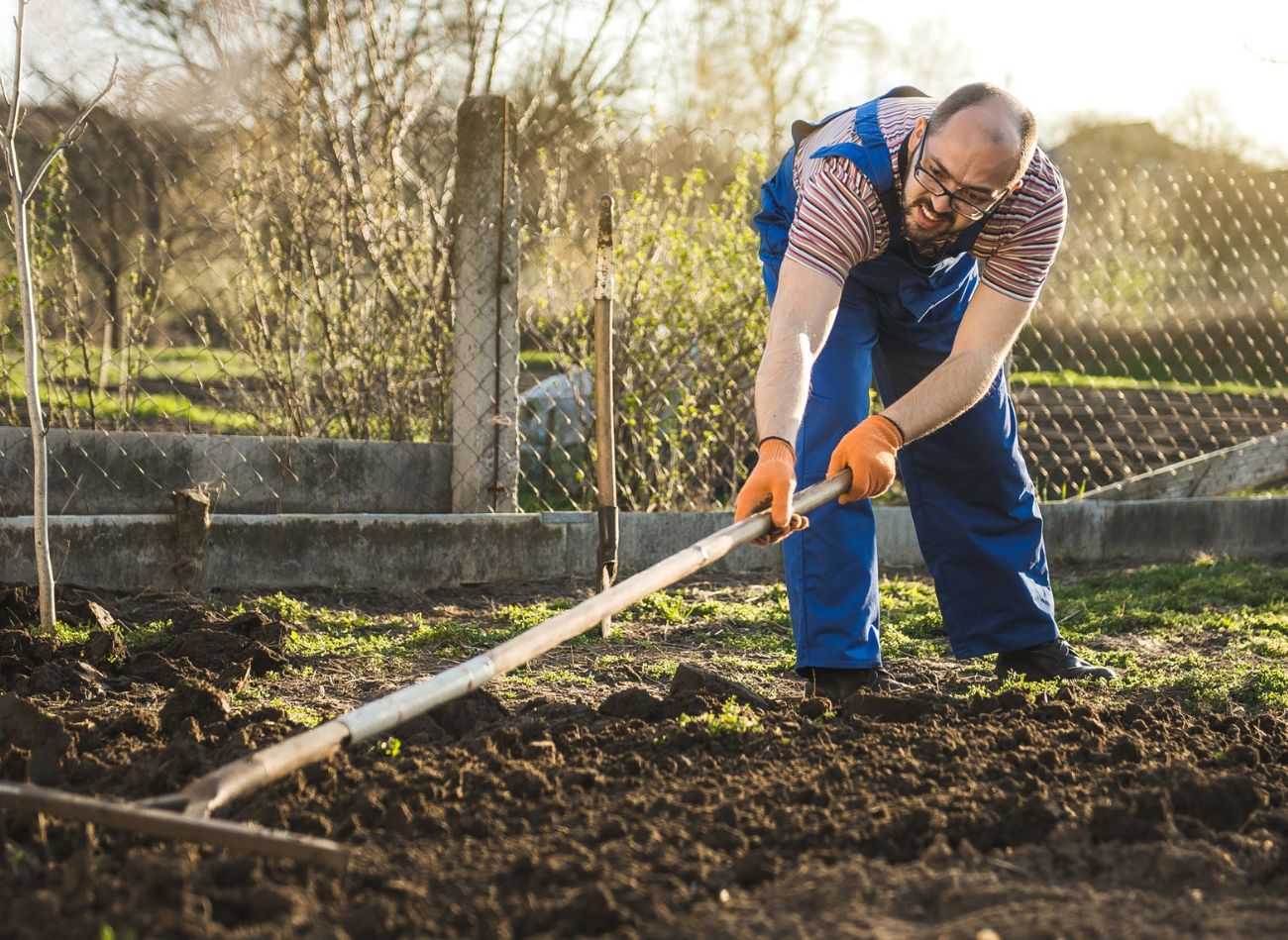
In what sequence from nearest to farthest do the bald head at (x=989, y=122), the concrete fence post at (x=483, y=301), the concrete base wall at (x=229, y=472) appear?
the bald head at (x=989, y=122), the concrete base wall at (x=229, y=472), the concrete fence post at (x=483, y=301)

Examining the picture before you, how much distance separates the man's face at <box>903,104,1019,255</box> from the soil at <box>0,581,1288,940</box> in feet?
3.66

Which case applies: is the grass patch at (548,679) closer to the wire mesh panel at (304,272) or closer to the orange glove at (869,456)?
the orange glove at (869,456)

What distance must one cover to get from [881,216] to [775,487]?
2.38 feet

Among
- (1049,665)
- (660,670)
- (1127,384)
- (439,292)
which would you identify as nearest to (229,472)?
(439,292)

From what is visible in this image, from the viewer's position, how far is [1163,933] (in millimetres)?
1668

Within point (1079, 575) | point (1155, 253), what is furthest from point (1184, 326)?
point (1079, 575)

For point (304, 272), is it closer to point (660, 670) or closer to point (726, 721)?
point (660, 670)

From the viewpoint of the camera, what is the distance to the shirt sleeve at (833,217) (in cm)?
277

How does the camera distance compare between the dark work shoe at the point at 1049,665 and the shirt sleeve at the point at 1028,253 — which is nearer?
the shirt sleeve at the point at 1028,253

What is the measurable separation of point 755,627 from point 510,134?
229 centimetres

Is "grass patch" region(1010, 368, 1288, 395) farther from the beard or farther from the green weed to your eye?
the green weed

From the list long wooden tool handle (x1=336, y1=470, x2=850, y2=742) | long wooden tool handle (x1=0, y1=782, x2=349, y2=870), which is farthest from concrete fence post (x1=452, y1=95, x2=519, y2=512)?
long wooden tool handle (x1=0, y1=782, x2=349, y2=870)

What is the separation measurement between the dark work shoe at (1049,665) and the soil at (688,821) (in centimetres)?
40

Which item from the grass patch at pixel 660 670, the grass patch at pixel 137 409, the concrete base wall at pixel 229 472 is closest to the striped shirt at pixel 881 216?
the grass patch at pixel 660 670
